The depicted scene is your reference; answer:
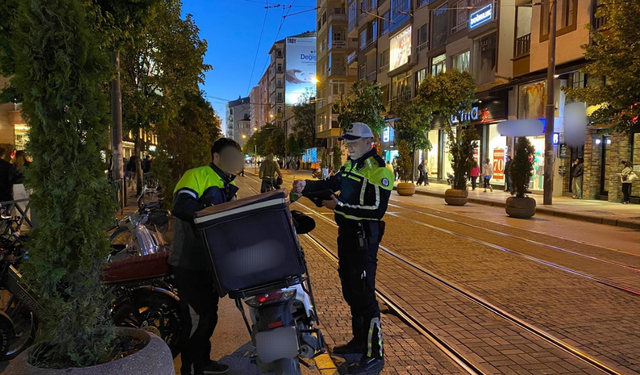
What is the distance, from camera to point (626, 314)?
215 inches

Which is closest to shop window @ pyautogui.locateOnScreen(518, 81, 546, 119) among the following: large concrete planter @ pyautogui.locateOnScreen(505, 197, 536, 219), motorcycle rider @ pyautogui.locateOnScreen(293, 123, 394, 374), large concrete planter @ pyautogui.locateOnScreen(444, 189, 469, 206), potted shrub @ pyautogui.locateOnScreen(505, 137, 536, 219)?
large concrete planter @ pyautogui.locateOnScreen(444, 189, 469, 206)

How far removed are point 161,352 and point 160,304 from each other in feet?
5.67

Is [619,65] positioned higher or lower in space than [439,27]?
lower

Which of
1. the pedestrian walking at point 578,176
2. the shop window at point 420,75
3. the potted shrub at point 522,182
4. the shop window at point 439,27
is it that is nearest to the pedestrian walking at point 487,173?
the pedestrian walking at point 578,176

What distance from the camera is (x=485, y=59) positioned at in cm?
2616

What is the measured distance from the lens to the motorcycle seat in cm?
387

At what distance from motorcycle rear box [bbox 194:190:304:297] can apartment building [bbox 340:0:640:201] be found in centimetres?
1984

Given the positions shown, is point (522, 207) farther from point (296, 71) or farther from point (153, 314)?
point (296, 71)

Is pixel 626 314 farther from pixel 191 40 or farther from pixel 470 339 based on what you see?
pixel 191 40

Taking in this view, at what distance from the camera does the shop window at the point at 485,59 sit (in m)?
25.3

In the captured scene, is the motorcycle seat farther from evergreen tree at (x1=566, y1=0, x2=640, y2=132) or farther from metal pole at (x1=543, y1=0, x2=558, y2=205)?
metal pole at (x1=543, y1=0, x2=558, y2=205)

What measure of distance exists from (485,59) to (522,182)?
1291 centimetres

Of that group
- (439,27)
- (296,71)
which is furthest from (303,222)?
(296,71)

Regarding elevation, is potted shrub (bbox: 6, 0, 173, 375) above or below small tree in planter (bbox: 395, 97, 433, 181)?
below
